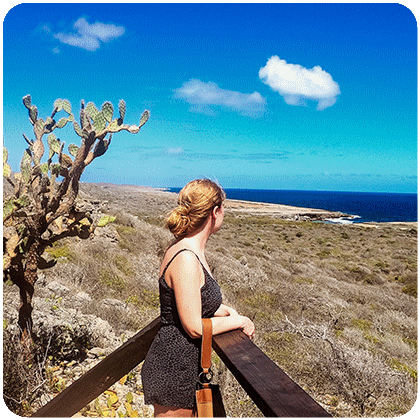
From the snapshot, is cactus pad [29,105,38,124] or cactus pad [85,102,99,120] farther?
cactus pad [29,105,38,124]

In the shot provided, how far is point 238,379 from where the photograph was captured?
1.35m

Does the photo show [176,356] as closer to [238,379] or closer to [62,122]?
[238,379]

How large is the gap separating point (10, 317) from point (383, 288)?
14.3 metres

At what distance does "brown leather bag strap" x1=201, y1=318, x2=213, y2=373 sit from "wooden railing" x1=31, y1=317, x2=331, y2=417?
28 millimetres

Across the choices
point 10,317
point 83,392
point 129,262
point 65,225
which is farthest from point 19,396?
point 129,262

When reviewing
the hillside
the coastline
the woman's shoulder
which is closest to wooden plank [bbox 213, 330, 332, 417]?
the woman's shoulder

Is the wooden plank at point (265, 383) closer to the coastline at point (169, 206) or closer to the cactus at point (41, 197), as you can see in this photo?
the cactus at point (41, 197)

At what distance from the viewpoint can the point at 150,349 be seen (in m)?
1.89

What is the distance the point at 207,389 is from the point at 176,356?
244 millimetres

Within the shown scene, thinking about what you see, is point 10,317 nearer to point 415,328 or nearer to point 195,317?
point 195,317

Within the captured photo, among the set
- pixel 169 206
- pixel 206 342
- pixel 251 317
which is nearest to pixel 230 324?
pixel 206 342

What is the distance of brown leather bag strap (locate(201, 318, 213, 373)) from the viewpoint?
167 centimetres

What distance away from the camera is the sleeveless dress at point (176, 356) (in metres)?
1.78

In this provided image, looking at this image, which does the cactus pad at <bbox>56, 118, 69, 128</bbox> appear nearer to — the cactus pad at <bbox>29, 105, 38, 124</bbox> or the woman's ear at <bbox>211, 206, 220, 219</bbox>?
the cactus pad at <bbox>29, 105, 38, 124</bbox>
